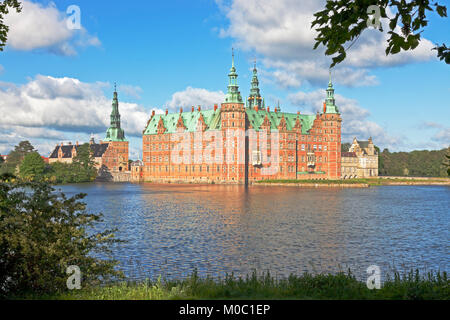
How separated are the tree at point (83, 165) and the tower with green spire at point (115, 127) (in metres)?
29.2

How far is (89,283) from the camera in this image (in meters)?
12.5

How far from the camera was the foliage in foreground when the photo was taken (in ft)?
37.3

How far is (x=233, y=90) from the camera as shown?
10675cm

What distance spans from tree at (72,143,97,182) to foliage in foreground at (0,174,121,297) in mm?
111102

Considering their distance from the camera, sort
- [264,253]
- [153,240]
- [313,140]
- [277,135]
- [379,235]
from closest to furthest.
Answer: [264,253], [153,240], [379,235], [277,135], [313,140]

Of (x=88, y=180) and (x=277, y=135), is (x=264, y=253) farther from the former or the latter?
(x=88, y=180)

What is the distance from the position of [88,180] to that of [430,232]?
108 meters

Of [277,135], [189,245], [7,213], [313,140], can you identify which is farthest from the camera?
[313,140]

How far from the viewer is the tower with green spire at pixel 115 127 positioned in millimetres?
152750

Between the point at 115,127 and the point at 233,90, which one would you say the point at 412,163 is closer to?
the point at 233,90

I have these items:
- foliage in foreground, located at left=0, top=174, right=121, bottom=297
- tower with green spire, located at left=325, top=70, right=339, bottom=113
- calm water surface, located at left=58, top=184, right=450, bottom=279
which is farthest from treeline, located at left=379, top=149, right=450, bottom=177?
foliage in foreground, located at left=0, top=174, right=121, bottom=297

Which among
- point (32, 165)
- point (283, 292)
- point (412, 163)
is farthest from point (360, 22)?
point (412, 163)

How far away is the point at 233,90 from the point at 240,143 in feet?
40.7
